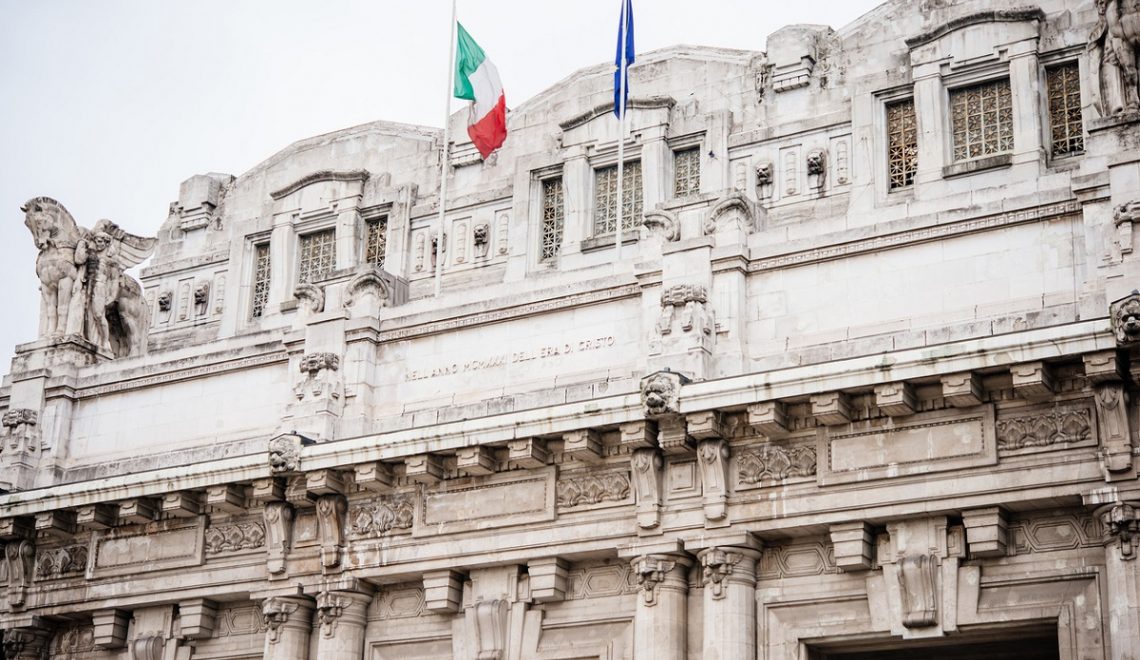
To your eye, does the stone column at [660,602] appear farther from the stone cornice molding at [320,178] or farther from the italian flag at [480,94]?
the stone cornice molding at [320,178]

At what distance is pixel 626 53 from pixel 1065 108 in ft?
22.6

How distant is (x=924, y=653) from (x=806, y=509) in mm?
3156

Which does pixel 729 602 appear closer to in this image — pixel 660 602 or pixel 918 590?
pixel 660 602

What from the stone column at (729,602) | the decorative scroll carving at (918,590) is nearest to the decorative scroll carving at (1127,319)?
the decorative scroll carving at (918,590)

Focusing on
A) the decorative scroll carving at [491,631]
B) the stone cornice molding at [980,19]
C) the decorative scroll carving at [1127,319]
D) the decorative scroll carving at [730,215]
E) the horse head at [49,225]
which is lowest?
the decorative scroll carving at [491,631]

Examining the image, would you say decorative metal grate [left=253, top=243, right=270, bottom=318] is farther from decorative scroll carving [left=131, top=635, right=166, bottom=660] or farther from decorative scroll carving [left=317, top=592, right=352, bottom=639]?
decorative scroll carving [left=317, top=592, right=352, bottom=639]

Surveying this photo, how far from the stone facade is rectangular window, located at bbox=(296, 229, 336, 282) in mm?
103

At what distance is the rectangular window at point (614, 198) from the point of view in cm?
2880

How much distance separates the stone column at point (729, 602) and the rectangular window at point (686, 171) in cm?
898

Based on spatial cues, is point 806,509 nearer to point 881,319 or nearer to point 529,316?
point 881,319

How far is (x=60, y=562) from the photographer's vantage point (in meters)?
26.8

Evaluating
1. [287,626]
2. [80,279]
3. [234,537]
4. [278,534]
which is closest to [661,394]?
[278,534]

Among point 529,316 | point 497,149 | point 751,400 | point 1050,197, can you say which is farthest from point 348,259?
point 1050,197

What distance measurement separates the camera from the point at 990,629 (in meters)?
19.6
